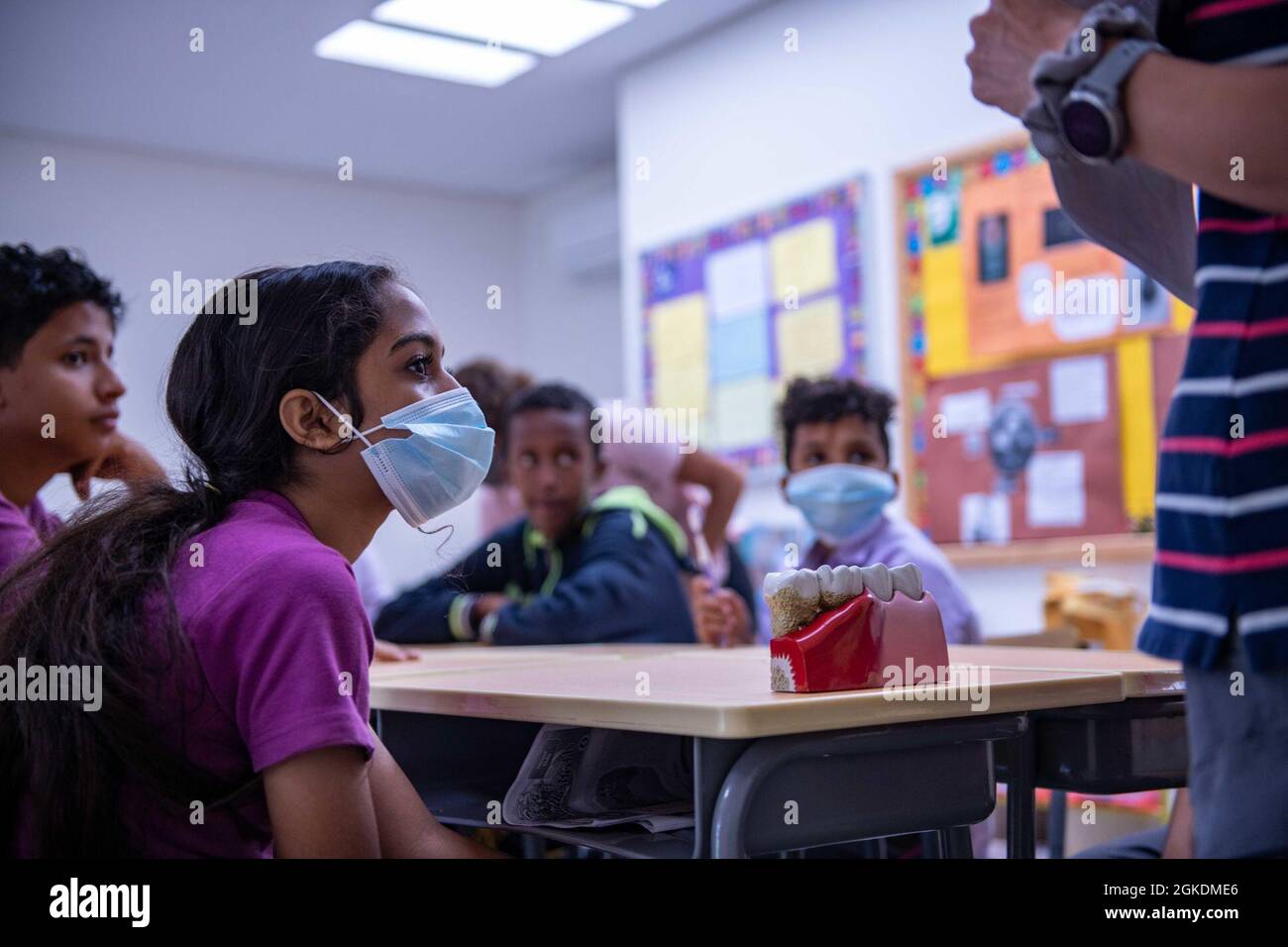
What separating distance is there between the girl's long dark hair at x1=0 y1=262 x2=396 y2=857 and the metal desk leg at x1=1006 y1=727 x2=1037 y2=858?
820 mm

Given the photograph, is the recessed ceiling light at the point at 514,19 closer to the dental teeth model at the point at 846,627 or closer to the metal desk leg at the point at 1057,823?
the metal desk leg at the point at 1057,823

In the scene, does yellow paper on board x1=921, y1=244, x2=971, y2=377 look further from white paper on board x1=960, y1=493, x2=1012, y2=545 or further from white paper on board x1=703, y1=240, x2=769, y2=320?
white paper on board x1=703, y1=240, x2=769, y2=320

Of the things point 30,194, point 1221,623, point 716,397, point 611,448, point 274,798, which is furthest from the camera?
point 30,194

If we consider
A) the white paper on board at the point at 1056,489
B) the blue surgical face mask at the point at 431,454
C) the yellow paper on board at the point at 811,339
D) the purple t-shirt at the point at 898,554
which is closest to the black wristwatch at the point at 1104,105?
the blue surgical face mask at the point at 431,454

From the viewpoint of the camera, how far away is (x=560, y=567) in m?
2.75

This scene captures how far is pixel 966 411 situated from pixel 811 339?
63 centimetres

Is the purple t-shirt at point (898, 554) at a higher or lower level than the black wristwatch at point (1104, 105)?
lower

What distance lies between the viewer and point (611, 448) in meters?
3.14

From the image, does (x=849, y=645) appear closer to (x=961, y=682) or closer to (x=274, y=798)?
(x=961, y=682)

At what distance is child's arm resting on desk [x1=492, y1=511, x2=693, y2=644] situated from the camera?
2.55 metres

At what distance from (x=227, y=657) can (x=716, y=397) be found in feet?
11.4

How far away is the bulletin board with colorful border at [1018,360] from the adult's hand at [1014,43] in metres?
2.19

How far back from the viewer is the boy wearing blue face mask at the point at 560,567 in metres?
2.57

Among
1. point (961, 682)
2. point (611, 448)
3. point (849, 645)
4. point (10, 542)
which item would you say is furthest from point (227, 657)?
point (611, 448)
